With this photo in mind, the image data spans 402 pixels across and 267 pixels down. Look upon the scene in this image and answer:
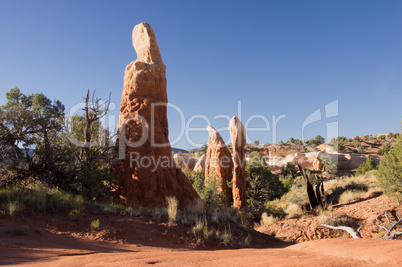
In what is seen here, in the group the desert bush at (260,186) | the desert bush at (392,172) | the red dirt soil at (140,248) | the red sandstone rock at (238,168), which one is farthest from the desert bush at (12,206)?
the desert bush at (260,186)

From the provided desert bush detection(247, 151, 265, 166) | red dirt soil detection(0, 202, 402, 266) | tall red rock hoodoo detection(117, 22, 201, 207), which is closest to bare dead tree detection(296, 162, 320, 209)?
tall red rock hoodoo detection(117, 22, 201, 207)

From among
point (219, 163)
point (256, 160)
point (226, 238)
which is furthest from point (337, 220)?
point (256, 160)

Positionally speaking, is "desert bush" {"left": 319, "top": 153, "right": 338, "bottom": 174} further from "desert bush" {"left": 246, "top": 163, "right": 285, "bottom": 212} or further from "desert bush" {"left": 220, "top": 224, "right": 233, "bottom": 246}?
"desert bush" {"left": 220, "top": 224, "right": 233, "bottom": 246}

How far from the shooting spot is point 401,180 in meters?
13.4

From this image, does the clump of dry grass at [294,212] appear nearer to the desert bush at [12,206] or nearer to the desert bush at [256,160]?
the desert bush at [256,160]

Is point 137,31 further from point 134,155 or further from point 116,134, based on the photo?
point 134,155

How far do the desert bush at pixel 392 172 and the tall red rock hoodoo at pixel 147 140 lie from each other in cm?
1032

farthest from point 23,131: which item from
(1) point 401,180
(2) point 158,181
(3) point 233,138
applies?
(1) point 401,180

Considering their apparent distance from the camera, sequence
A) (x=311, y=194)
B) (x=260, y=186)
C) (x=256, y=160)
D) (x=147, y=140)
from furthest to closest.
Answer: (x=256, y=160)
(x=260, y=186)
(x=311, y=194)
(x=147, y=140)

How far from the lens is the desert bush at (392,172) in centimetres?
1366

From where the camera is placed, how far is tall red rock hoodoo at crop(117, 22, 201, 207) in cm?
1112

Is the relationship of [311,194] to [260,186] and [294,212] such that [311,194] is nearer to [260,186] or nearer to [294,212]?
[294,212]

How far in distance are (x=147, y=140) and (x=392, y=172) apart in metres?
12.9

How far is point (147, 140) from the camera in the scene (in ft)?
38.5
